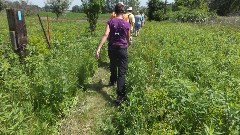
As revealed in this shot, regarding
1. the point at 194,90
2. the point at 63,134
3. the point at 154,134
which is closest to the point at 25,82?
the point at 63,134

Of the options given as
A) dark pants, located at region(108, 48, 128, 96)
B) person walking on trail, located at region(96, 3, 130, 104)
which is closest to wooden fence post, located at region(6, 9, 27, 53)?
person walking on trail, located at region(96, 3, 130, 104)

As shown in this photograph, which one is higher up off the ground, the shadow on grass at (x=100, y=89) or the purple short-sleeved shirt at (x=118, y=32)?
the purple short-sleeved shirt at (x=118, y=32)

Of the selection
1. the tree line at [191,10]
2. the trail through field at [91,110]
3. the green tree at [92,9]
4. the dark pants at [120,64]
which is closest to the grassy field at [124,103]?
the trail through field at [91,110]

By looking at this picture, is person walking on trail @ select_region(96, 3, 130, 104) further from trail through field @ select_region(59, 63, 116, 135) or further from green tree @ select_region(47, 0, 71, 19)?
green tree @ select_region(47, 0, 71, 19)

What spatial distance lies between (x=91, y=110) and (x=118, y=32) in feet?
6.17

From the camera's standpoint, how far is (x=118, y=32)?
6012 millimetres

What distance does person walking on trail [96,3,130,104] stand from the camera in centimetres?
591

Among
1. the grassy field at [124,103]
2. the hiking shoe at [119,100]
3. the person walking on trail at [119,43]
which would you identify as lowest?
the hiking shoe at [119,100]

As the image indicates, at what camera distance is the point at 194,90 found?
4.01 m

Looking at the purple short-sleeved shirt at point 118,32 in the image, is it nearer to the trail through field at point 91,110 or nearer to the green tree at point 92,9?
the trail through field at point 91,110

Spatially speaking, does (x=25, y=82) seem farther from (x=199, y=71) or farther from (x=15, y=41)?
(x=199, y=71)

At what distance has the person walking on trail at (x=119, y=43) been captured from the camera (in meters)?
5.91

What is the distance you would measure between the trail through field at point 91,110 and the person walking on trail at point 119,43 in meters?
0.47

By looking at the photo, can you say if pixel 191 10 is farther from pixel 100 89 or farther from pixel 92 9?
pixel 100 89
